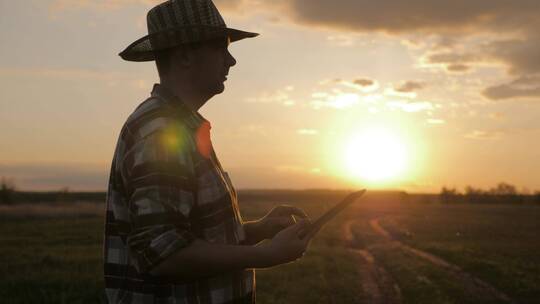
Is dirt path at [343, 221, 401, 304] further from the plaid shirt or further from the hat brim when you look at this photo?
the hat brim

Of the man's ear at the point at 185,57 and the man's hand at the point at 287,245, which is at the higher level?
the man's ear at the point at 185,57

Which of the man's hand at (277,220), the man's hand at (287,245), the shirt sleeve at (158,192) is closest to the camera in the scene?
the shirt sleeve at (158,192)

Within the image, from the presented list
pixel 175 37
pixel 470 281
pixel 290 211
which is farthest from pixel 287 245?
pixel 470 281

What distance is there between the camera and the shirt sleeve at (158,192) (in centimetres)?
226

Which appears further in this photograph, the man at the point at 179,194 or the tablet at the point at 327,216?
the tablet at the point at 327,216

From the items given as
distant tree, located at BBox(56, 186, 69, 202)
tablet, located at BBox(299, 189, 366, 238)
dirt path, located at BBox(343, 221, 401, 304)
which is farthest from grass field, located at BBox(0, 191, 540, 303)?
distant tree, located at BBox(56, 186, 69, 202)

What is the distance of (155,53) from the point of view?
106 inches

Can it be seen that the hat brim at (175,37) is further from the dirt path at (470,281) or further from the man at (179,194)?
the dirt path at (470,281)

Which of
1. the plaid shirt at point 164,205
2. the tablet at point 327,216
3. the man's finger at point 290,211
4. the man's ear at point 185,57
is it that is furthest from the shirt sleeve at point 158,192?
the man's finger at point 290,211

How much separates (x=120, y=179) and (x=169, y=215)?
346 mm

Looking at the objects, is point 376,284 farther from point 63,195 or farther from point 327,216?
point 63,195

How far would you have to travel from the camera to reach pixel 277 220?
3.28 m

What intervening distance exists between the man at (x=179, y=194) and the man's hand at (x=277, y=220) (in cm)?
43

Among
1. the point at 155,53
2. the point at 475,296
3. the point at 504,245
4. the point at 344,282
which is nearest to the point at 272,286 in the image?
the point at 344,282
